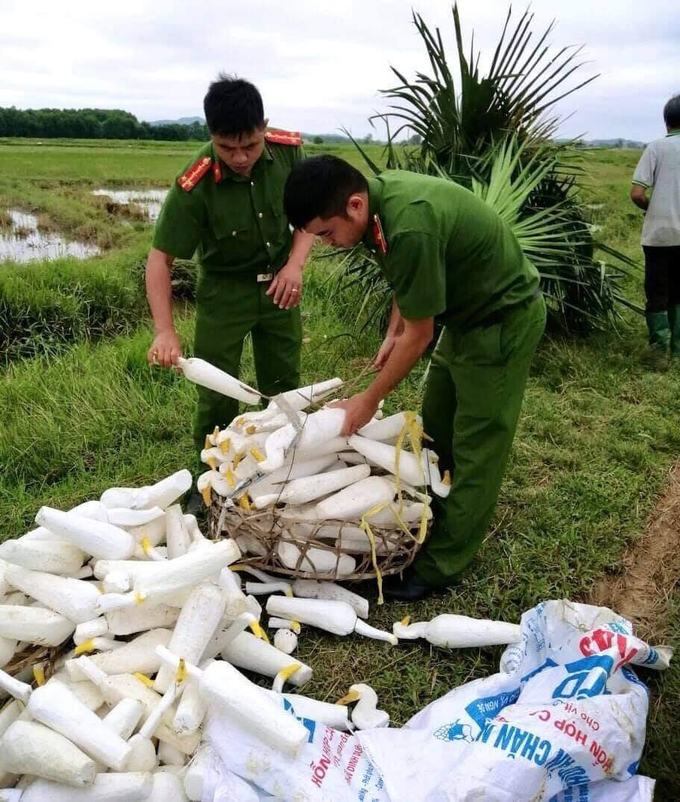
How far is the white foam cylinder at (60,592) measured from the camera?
1930 mm

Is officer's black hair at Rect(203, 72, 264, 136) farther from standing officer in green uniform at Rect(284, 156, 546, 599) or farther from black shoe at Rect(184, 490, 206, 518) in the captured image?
black shoe at Rect(184, 490, 206, 518)

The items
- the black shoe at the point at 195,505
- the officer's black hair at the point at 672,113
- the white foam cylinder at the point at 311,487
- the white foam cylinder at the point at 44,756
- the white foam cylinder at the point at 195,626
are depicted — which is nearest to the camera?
the white foam cylinder at the point at 44,756

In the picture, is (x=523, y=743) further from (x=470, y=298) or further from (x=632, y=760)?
(x=470, y=298)

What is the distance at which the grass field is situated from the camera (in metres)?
2.18

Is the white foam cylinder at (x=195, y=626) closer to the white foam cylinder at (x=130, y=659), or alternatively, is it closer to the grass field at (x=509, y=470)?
the white foam cylinder at (x=130, y=659)

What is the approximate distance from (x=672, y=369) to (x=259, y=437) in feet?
10.5

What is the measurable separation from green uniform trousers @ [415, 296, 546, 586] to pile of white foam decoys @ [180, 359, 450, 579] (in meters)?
0.11

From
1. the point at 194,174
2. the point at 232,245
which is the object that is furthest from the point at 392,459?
the point at 194,174

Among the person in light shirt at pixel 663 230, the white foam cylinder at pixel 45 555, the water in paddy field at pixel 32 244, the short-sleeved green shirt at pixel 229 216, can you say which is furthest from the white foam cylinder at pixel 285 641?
the water in paddy field at pixel 32 244

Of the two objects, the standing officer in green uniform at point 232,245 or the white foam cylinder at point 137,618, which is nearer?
the white foam cylinder at point 137,618

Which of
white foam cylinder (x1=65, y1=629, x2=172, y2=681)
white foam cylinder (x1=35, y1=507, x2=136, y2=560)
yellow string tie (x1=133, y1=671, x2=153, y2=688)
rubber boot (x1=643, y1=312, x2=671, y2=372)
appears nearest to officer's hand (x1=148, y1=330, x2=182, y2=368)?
white foam cylinder (x1=35, y1=507, x2=136, y2=560)

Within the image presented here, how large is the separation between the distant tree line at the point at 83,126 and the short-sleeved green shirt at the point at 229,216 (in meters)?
34.8

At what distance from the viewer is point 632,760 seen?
1696 millimetres

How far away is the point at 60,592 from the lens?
1945 millimetres
